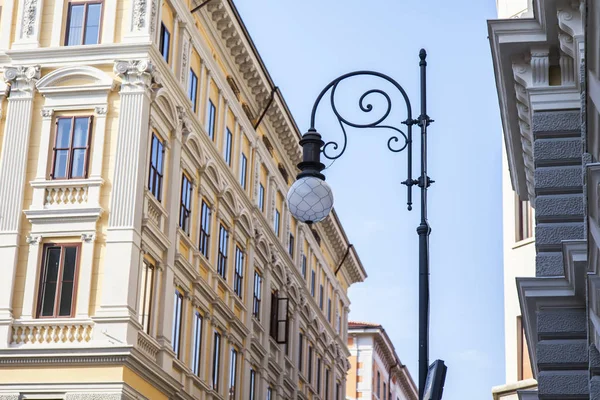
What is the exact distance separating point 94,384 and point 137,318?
6.34 feet

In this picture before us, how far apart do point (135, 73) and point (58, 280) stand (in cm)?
536

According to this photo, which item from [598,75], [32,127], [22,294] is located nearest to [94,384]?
[22,294]

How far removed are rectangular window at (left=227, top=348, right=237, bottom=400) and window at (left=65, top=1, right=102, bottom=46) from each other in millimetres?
11088

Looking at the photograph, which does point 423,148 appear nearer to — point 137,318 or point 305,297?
point 137,318

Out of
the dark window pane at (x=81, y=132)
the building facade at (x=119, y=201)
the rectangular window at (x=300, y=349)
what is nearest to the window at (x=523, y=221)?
the building facade at (x=119, y=201)

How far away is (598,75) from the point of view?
1141 cm

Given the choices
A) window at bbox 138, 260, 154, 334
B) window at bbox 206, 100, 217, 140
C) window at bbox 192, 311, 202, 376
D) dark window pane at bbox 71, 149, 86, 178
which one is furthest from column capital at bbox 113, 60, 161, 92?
window at bbox 192, 311, 202, 376

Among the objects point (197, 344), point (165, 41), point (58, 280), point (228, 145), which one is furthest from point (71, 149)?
point (228, 145)

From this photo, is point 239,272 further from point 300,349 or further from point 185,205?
point 300,349

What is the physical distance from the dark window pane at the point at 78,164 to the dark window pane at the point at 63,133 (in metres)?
0.34

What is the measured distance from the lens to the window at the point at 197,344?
31234mm

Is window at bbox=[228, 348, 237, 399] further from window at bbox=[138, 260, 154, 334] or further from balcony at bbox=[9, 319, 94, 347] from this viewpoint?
balcony at bbox=[9, 319, 94, 347]

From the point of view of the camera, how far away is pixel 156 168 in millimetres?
28984

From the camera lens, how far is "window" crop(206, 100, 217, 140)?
3347cm
